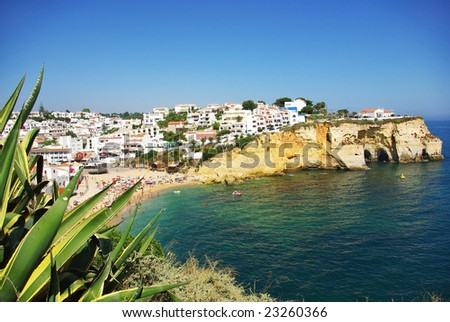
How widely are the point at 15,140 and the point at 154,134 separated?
6383 centimetres

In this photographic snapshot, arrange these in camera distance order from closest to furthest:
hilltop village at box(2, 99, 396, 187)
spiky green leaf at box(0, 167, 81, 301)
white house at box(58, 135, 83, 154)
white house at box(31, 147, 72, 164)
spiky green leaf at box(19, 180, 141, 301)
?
spiky green leaf at box(0, 167, 81, 301)
spiky green leaf at box(19, 180, 141, 301)
white house at box(31, 147, 72, 164)
hilltop village at box(2, 99, 396, 187)
white house at box(58, 135, 83, 154)

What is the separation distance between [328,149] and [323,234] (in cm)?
2567

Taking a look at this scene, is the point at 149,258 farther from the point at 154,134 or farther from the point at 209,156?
the point at 154,134

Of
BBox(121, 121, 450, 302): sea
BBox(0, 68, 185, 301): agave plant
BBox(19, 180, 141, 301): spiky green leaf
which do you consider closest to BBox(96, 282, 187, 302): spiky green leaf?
BBox(0, 68, 185, 301): agave plant

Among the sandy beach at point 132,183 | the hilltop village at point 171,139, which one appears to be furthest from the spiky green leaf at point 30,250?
the hilltop village at point 171,139

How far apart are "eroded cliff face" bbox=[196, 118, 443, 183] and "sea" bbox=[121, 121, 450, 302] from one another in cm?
482

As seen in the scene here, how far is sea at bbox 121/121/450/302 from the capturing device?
41.8 ft

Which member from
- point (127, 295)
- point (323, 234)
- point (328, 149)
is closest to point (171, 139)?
point (328, 149)

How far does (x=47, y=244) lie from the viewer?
212 centimetres

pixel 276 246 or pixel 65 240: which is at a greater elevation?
pixel 65 240

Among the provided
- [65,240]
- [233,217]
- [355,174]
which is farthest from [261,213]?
[65,240]

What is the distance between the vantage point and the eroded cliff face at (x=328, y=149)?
39.1 meters

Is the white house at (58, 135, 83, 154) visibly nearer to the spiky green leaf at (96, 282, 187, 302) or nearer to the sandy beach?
the sandy beach

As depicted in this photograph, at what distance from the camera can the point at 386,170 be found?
3872cm
